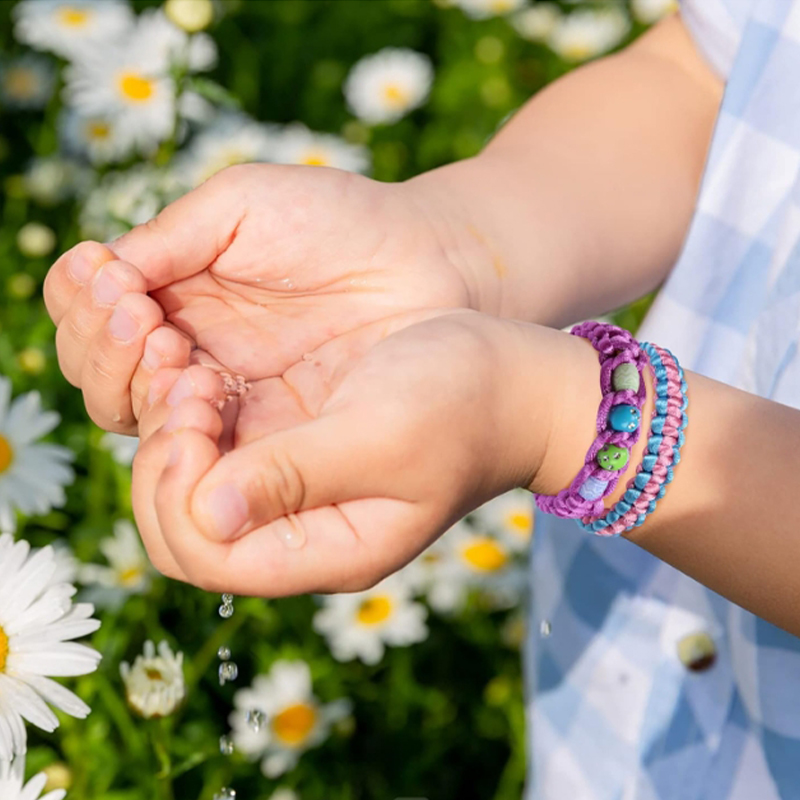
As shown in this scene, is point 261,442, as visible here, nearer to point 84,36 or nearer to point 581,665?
point 581,665

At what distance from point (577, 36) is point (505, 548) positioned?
1.14 metres

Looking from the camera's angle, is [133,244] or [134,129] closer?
[133,244]

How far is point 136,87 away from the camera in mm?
1479

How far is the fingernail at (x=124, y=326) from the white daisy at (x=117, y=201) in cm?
58

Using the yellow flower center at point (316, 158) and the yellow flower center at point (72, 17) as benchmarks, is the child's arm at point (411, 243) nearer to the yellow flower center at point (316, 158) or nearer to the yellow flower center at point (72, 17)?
the yellow flower center at point (316, 158)

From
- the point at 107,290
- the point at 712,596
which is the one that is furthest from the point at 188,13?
the point at 712,596

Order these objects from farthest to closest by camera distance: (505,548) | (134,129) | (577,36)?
(577,36) → (134,129) → (505,548)

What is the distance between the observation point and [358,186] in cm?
74

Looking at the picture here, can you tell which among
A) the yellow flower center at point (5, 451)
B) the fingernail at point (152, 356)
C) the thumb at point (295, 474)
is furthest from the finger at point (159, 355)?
the yellow flower center at point (5, 451)

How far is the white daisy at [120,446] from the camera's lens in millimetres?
1092

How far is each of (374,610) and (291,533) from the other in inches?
26.0

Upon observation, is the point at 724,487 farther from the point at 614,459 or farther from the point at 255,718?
the point at 255,718

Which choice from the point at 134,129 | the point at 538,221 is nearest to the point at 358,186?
the point at 538,221

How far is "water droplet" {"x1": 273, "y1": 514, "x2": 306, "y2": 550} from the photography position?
56 cm
